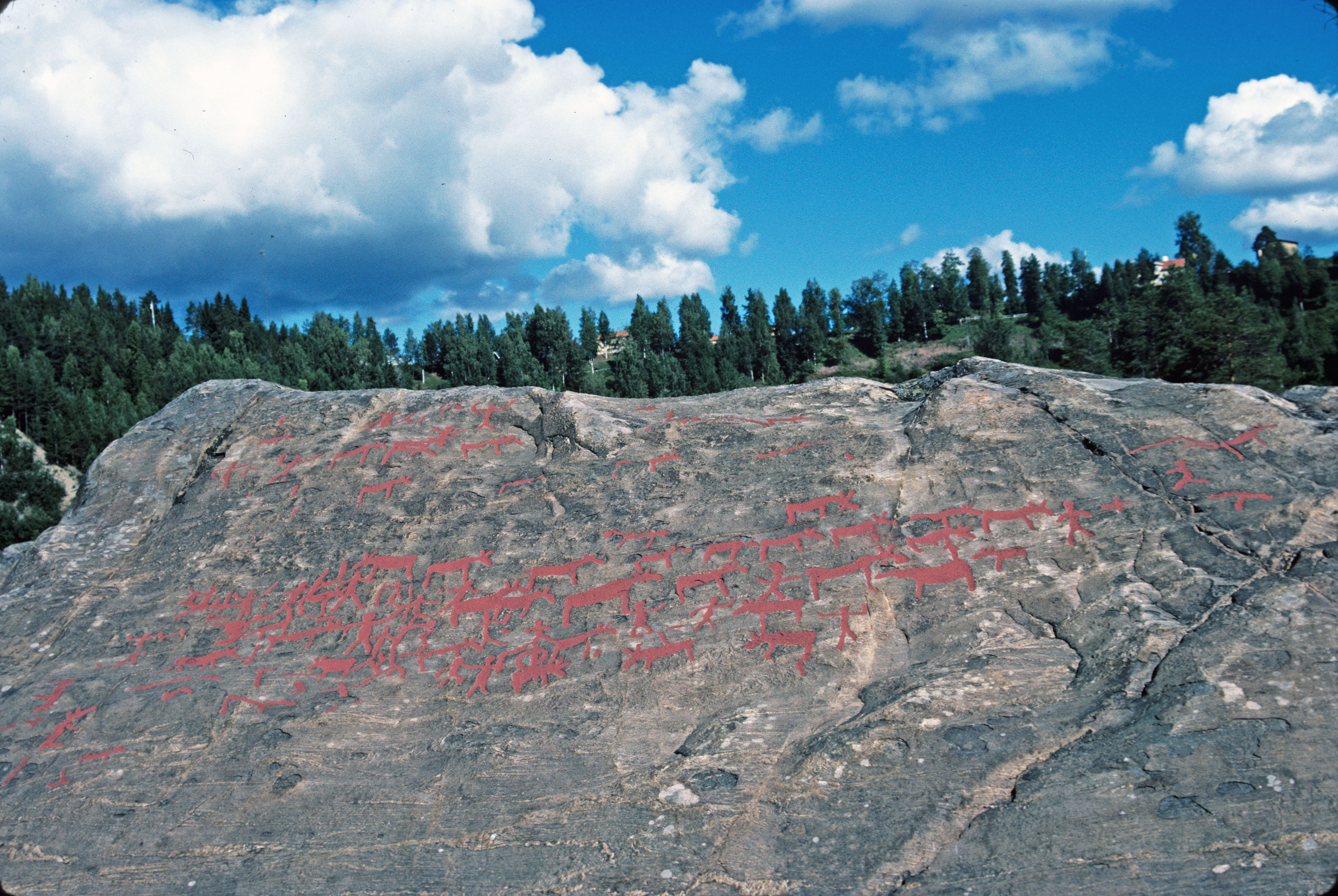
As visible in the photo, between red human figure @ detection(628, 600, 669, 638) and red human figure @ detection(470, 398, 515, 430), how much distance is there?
3.72m

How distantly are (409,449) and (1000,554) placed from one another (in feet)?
22.7

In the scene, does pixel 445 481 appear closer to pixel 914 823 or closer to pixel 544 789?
pixel 544 789

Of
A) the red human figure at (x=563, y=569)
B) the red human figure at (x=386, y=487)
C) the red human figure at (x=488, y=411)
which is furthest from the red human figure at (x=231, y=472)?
the red human figure at (x=563, y=569)

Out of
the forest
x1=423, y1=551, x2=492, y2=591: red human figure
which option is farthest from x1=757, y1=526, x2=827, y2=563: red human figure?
the forest

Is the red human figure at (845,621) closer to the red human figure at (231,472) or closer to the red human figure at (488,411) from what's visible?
the red human figure at (488,411)

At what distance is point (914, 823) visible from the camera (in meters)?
4.88

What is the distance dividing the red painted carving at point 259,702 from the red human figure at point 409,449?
328 centimetres

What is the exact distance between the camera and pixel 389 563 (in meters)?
8.12

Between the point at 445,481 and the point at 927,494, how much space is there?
5491mm

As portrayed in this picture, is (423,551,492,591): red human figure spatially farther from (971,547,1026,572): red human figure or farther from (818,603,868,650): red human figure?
(971,547,1026,572): red human figure

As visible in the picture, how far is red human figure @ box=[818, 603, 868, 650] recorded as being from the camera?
6.47 metres

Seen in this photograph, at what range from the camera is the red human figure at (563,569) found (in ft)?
24.9

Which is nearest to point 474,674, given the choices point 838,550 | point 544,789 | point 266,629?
point 544,789

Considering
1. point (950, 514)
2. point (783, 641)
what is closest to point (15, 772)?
point (783, 641)
